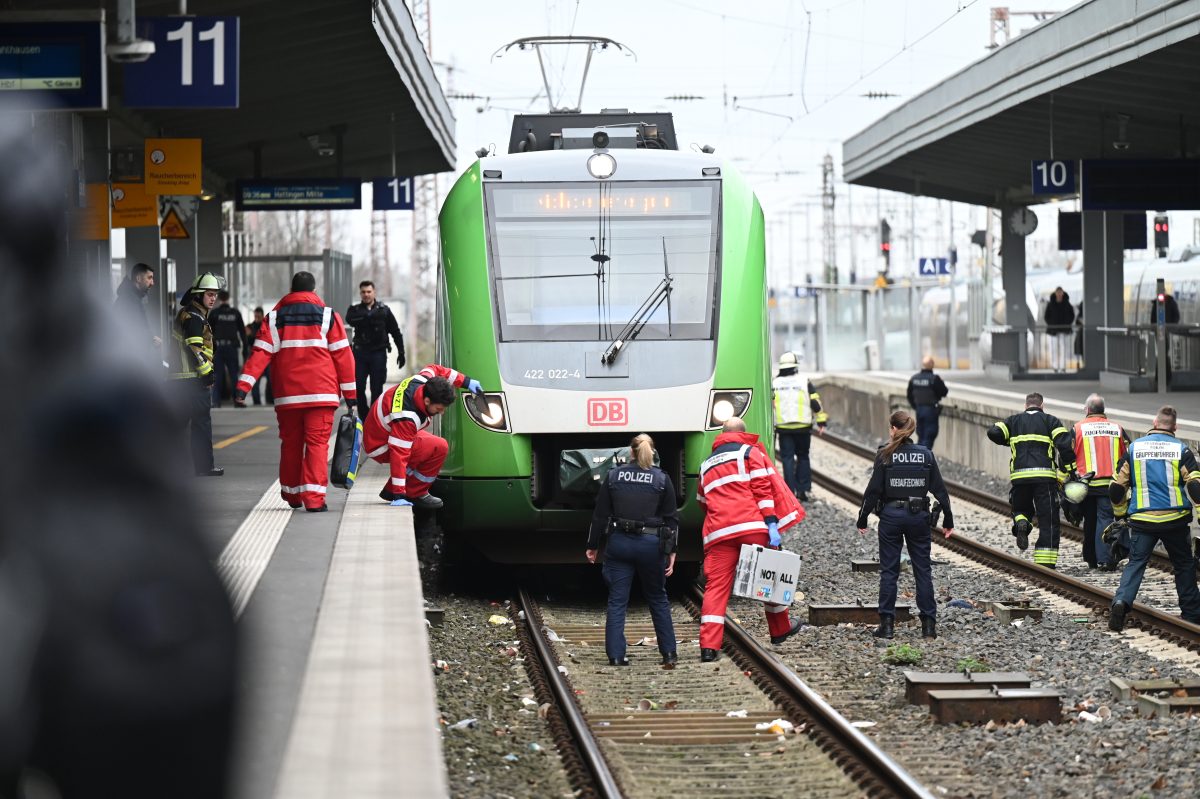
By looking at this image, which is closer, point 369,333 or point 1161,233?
point 369,333

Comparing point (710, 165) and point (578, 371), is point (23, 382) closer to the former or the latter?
point (578, 371)

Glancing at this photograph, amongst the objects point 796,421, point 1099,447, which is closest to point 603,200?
point 1099,447

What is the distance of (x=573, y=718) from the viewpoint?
8516 mm

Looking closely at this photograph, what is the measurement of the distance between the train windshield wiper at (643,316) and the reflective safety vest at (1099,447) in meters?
4.63

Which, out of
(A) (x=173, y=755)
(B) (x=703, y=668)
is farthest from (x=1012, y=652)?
(A) (x=173, y=755)

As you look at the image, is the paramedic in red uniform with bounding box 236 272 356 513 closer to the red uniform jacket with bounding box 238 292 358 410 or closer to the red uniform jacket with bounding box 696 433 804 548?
the red uniform jacket with bounding box 238 292 358 410

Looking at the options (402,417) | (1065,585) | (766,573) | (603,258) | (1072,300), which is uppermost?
(1072,300)

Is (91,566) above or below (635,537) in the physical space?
above

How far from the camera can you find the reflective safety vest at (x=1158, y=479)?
1179 cm

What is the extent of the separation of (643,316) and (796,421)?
828 cm

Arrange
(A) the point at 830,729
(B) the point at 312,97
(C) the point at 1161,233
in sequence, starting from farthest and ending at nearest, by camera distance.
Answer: (C) the point at 1161,233, (B) the point at 312,97, (A) the point at 830,729

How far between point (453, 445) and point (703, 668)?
2.73m

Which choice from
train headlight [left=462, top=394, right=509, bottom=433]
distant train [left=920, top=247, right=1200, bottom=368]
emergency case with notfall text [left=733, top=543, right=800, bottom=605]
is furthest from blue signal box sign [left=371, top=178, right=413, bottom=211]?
emergency case with notfall text [left=733, top=543, right=800, bottom=605]

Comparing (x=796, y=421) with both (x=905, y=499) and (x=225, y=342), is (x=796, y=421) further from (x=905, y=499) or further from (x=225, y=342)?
(x=225, y=342)
